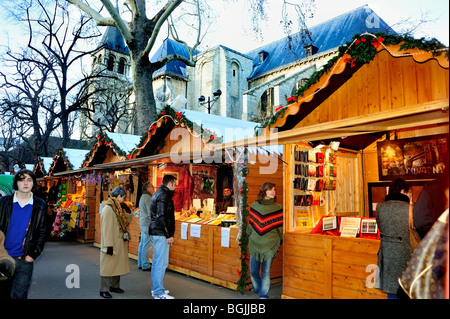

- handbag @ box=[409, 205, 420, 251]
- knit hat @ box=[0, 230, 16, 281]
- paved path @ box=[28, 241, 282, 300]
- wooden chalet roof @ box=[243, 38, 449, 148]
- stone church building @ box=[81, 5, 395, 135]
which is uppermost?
stone church building @ box=[81, 5, 395, 135]

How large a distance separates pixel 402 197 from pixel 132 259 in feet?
22.0

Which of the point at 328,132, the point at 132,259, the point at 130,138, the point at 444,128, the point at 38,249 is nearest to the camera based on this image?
the point at 38,249

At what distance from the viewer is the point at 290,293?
16.6 ft

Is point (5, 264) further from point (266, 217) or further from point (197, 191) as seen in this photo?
point (197, 191)

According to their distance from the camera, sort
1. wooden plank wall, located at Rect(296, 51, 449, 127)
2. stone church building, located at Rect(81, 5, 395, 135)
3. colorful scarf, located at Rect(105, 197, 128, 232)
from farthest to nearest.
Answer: stone church building, located at Rect(81, 5, 395, 135) < colorful scarf, located at Rect(105, 197, 128, 232) < wooden plank wall, located at Rect(296, 51, 449, 127)

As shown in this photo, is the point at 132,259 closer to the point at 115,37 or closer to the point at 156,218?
the point at 156,218

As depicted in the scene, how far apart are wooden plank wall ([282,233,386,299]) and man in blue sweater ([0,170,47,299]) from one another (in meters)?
3.39

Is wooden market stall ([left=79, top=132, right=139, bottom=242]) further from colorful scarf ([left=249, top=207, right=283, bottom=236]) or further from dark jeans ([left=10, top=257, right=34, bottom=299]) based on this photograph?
dark jeans ([left=10, top=257, right=34, bottom=299])

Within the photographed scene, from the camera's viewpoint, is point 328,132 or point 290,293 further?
point 290,293

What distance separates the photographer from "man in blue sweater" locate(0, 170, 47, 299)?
11.0 ft

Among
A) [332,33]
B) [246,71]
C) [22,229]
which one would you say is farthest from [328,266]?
[246,71]

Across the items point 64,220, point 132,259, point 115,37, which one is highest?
point 115,37

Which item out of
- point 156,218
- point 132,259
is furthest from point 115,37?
point 156,218
